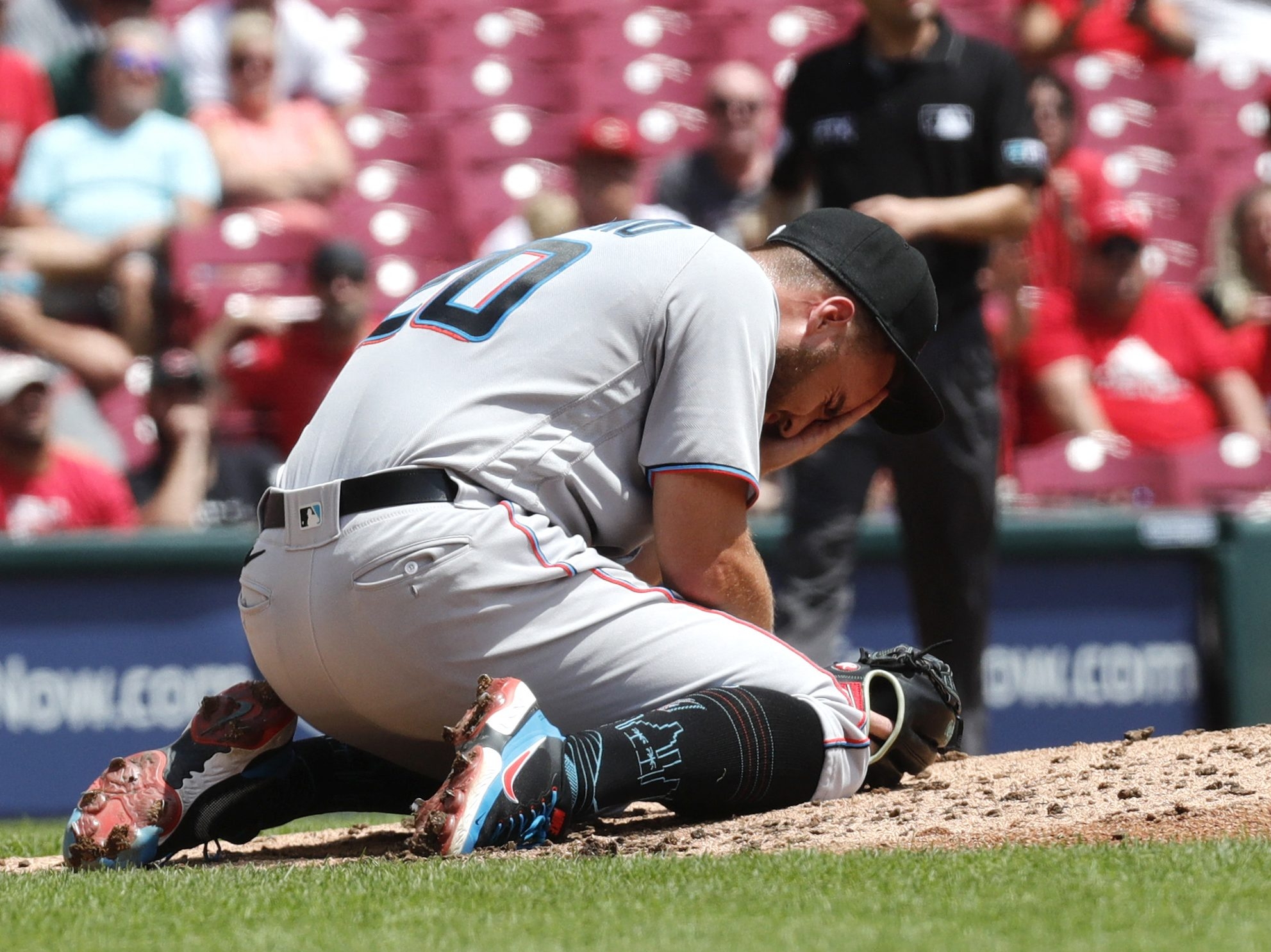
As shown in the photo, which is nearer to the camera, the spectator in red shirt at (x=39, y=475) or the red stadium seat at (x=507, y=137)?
the spectator in red shirt at (x=39, y=475)

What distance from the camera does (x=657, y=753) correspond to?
2795 mm

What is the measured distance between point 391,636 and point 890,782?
1.11 meters

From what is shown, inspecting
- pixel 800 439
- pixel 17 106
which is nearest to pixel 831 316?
pixel 800 439

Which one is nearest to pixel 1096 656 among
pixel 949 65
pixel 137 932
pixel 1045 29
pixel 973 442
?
pixel 973 442

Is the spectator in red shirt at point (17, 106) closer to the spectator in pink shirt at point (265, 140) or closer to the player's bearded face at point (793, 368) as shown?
the spectator in pink shirt at point (265, 140)

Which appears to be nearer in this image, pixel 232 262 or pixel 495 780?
pixel 495 780

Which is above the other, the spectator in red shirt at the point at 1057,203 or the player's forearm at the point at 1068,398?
the spectator in red shirt at the point at 1057,203

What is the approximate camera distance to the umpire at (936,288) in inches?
187

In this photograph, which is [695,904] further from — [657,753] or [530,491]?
[530,491]

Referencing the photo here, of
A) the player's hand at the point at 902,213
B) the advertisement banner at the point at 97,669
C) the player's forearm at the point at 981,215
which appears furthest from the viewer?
the advertisement banner at the point at 97,669

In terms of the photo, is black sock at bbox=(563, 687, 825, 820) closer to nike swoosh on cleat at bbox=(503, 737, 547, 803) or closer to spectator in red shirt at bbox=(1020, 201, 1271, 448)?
nike swoosh on cleat at bbox=(503, 737, 547, 803)

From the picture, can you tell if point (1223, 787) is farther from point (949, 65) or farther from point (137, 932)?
point (949, 65)

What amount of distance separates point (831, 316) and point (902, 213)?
1.61m

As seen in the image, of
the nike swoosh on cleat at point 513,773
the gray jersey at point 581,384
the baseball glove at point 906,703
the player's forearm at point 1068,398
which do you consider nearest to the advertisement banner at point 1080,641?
the player's forearm at point 1068,398
